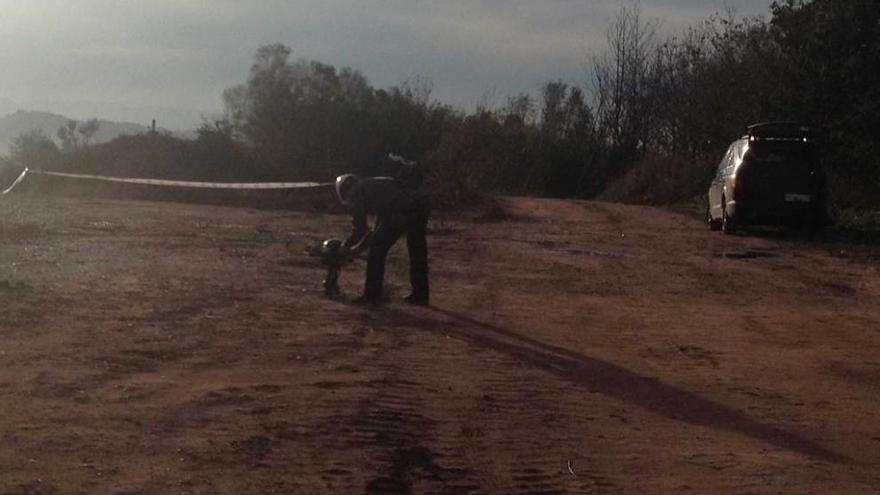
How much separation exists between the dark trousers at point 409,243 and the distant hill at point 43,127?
976 inches

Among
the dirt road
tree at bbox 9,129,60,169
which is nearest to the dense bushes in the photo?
tree at bbox 9,129,60,169

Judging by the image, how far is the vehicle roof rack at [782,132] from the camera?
2500 centimetres

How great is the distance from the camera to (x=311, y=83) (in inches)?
1649

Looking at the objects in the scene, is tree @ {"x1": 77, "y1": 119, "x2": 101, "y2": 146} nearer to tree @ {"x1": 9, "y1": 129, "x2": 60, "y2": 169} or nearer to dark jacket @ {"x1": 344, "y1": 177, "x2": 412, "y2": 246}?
tree @ {"x1": 9, "y1": 129, "x2": 60, "y2": 169}

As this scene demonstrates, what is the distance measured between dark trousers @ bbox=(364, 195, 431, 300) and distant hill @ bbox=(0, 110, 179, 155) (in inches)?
976

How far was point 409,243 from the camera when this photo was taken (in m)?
14.4

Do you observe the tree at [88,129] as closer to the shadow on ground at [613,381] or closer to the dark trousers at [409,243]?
the dark trousers at [409,243]

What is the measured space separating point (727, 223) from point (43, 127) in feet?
81.1

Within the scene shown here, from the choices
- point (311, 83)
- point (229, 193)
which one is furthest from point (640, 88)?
point (229, 193)

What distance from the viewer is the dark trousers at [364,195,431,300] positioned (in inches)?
559

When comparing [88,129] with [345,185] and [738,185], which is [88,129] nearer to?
[738,185]

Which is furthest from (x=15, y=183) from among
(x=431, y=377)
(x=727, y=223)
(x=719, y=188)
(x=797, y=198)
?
(x=431, y=377)

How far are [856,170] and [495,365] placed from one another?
2300 cm

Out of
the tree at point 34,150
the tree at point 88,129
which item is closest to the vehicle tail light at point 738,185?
the tree at point 34,150
